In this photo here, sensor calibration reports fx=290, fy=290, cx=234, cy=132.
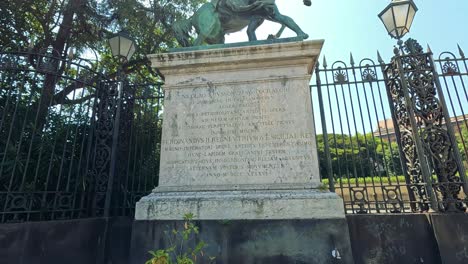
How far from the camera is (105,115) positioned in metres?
5.93

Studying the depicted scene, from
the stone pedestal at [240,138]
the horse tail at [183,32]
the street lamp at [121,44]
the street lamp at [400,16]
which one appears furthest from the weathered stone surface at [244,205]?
the street lamp at [400,16]

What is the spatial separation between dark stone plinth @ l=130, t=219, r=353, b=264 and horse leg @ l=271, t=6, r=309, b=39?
320 cm

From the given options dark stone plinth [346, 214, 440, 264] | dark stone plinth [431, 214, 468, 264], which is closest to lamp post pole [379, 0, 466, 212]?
dark stone plinth [431, 214, 468, 264]

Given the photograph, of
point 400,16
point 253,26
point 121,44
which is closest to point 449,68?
point 400,16

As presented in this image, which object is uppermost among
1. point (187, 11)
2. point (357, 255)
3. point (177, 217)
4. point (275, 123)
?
point (187, 11)

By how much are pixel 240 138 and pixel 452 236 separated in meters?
3.50

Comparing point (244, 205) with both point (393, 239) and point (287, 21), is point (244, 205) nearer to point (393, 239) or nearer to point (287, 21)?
point (393, 239)

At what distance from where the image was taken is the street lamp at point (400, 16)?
549 centimetres

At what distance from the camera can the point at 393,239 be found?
4.57 metres

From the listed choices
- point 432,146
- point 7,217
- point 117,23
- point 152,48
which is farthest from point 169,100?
point 152,48

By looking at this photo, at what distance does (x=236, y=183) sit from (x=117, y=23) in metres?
9.59

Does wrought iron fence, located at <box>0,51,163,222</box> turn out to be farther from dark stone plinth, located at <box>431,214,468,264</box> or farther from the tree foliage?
dark stone plinth, located at <box>431,214,468,264</box>

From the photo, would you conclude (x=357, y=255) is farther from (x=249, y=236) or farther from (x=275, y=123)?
(x=275, y=123)

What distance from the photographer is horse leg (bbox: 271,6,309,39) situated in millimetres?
5130
